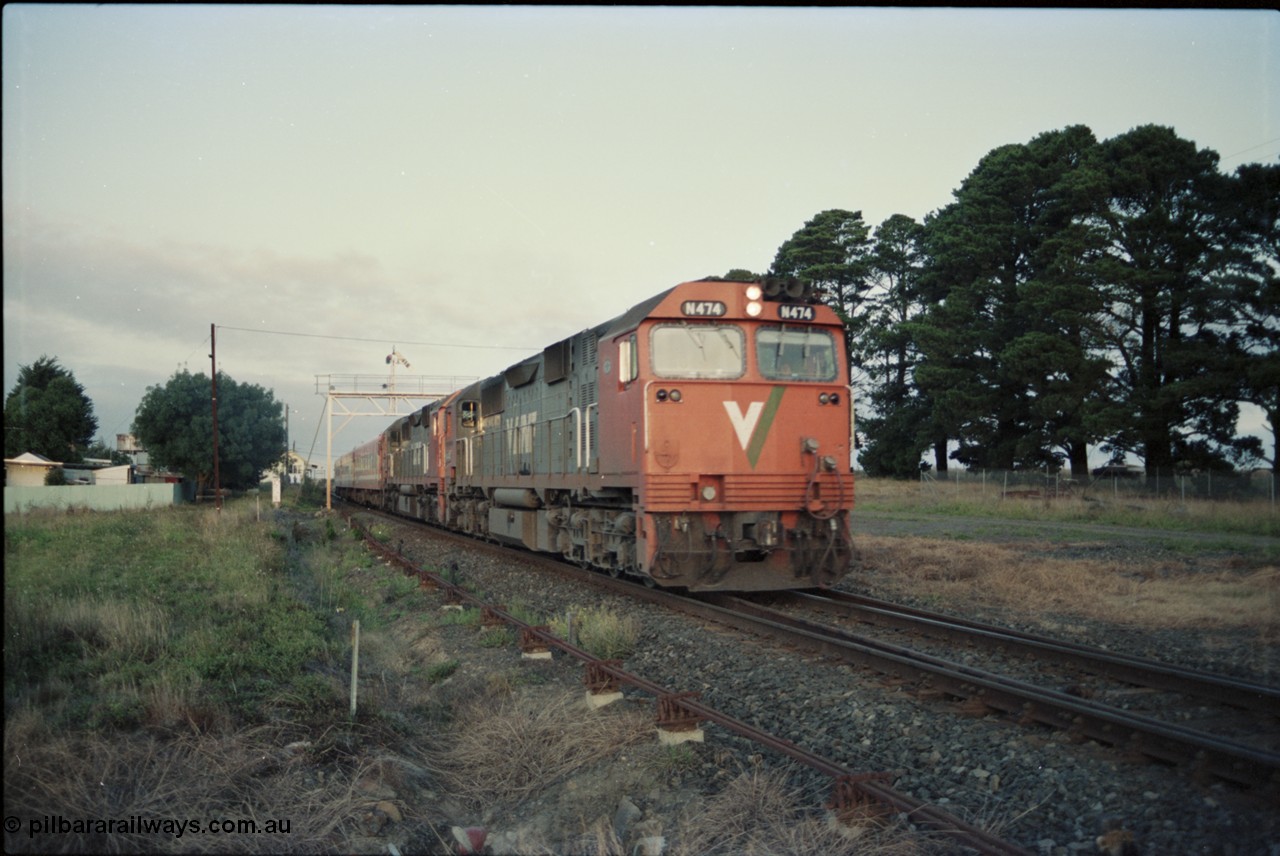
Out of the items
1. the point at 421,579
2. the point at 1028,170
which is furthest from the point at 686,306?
the point at 1028,170

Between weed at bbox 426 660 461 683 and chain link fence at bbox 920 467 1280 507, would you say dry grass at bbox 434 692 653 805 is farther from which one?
chain link fence at bbox 920 467 1280 507

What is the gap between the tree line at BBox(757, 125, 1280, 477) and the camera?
842 inches

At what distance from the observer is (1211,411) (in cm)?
2306

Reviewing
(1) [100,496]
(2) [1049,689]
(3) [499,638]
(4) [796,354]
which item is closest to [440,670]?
(3) [499,638]

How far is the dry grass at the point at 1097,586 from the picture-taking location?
10336 mm

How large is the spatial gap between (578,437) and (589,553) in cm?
170

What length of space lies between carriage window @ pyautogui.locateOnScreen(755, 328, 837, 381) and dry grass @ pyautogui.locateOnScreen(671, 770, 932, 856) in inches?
261

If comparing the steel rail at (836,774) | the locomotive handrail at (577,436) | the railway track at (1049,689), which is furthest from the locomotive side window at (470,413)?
the steel rail at (836,774)

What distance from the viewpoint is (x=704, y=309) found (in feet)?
35.0

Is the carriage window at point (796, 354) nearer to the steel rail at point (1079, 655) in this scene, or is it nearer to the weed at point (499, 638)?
the steel rail at point (1079, 655)

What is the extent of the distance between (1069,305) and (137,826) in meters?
29.3

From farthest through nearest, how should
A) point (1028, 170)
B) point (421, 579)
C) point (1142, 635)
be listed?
point (1028, 170), point (421, 579), point (1142, 635)

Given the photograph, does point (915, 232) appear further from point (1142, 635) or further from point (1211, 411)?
point (1142, 635)

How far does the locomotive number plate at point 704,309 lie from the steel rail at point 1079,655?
3743 mm
